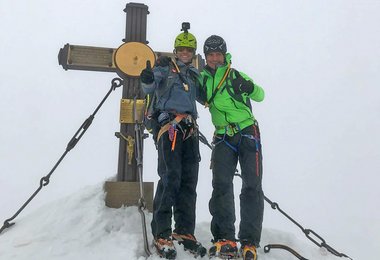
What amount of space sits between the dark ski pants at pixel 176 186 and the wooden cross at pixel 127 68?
3.33 feet

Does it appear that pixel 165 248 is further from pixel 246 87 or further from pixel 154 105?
pixel 246 87

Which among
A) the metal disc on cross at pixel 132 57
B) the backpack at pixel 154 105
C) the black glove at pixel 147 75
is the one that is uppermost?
the metal disc on cross at pixel 132 57

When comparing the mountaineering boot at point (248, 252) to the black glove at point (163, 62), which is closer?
the mountaineering boot at point (248, 252)

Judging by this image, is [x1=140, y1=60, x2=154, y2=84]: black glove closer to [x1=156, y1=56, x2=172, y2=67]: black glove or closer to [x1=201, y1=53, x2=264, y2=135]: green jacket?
[x1=156, y1=56, x2=172, y2=67]: black glove

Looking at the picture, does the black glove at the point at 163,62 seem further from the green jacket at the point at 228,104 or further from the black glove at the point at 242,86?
the black glove at the point at 242,86

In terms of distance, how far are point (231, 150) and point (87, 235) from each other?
1.87 metres

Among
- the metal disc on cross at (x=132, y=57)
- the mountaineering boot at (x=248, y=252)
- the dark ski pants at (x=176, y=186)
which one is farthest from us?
the metal disc on cross at (x=132, y=57)

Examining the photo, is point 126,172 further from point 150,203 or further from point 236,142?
point 236,142

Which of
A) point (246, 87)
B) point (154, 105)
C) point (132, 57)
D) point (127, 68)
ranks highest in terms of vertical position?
point (132, 57)

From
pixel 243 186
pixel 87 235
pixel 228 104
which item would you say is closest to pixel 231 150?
pixel 243 186

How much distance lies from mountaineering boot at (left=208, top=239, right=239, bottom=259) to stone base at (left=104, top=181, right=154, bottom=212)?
149 cm

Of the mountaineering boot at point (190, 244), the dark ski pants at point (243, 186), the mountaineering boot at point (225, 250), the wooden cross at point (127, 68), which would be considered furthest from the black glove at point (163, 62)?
the mountaineering boot at point (225, 250)

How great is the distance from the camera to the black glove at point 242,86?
4195 mm

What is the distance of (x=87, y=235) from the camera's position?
Answer: 410 cm
